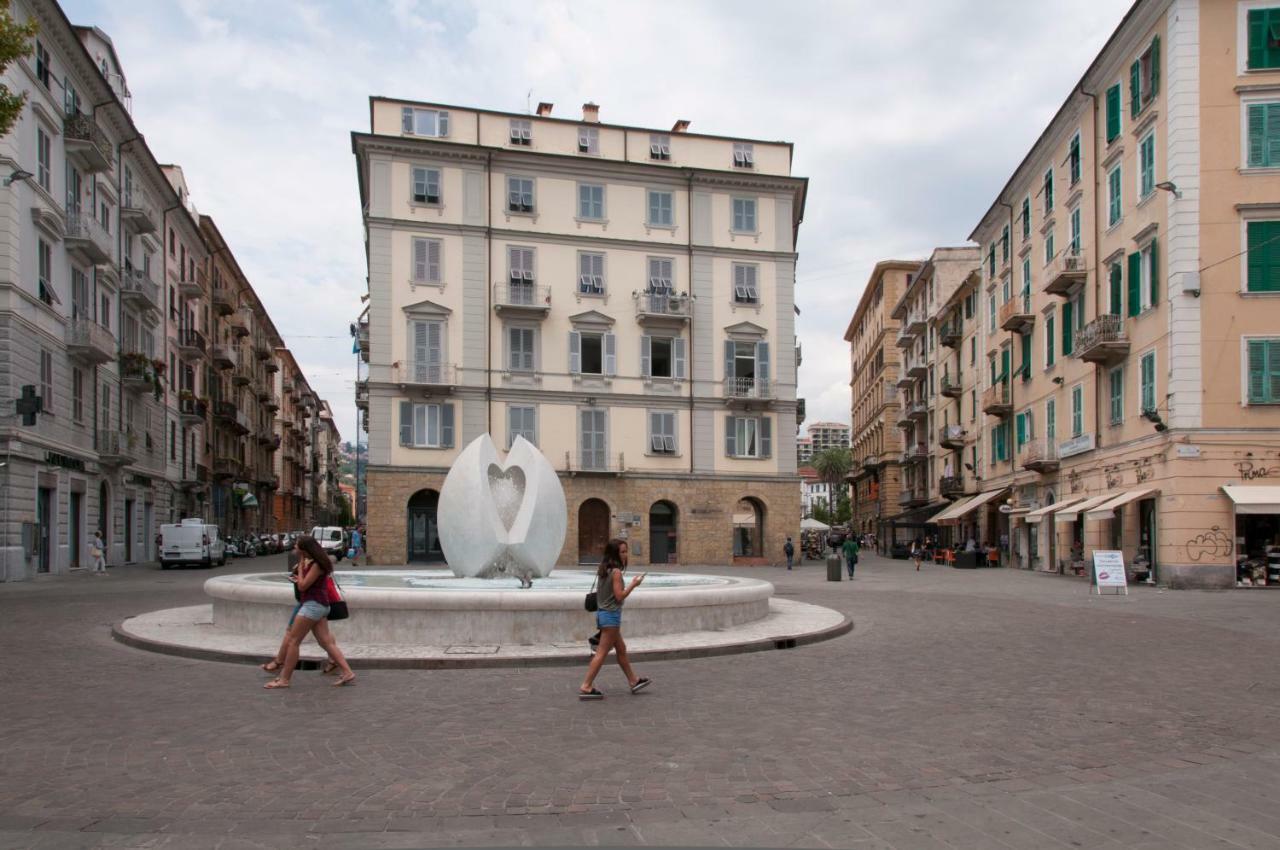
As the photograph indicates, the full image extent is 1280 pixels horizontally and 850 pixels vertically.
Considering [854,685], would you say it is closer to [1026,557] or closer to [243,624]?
[243,624]

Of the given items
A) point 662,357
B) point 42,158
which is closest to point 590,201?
point 662,357

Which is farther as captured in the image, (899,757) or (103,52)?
(103,52)

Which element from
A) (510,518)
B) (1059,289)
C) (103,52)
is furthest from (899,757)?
(103,52)

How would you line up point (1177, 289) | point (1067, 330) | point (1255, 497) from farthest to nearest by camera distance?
point (1067, 330) → point (1177, 289) → point (1255, 497)

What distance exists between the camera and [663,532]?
42312 millimetres

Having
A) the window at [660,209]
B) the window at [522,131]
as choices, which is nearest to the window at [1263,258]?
the window at [660,209]

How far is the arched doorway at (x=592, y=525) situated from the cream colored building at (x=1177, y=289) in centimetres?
1748

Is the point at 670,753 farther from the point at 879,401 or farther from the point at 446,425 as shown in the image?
the point at 879,401

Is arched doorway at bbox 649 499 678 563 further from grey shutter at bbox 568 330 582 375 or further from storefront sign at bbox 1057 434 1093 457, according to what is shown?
storefront sign at bbox 1057 434 1093 457

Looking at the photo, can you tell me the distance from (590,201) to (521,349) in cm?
702

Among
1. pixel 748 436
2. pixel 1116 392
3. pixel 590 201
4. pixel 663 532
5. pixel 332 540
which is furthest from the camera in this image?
pixel 332 540

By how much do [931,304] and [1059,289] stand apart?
2548 cm

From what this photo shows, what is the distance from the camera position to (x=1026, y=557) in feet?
134

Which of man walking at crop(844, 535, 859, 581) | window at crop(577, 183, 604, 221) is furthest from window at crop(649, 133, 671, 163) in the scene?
man walking at crop(844, 535, 859, 581)
